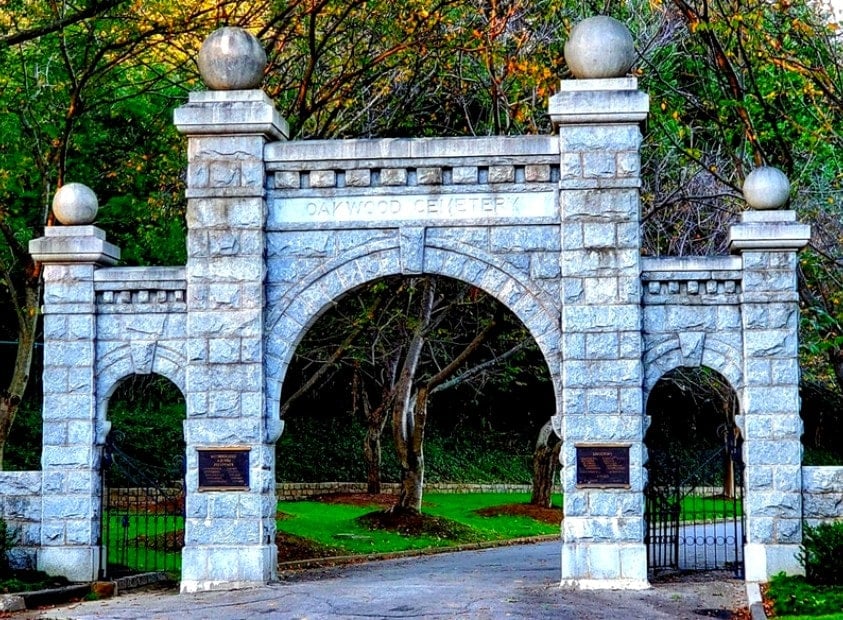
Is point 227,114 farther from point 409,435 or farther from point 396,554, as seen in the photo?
point 409,435

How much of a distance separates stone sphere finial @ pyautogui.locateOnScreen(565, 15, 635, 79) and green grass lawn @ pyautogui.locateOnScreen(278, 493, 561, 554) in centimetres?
993

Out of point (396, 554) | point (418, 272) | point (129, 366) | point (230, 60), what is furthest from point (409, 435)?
point (230, 60)

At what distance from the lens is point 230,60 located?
14.6m

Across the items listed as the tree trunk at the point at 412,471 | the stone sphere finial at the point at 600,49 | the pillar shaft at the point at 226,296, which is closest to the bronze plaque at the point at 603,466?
the pillar shaft at the point at 226,296

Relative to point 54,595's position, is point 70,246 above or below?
above

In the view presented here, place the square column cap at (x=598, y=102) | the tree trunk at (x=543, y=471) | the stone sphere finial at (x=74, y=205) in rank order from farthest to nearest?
the tree trunk at (x=543, y=471) < the stone sphere finial at (x=74, y=205) < the square column cap at (x=598, y=102)

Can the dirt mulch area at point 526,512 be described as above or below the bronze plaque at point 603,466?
below

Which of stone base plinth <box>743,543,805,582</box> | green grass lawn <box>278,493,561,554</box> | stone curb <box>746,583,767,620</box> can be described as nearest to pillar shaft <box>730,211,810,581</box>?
stone base plinth <box>743,543,805,582</box>

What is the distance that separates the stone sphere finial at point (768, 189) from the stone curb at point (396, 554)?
27.1 ft

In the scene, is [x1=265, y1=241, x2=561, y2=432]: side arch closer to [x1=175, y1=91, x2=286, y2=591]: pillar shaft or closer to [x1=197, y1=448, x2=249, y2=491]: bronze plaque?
[x1=175, y1=91, x2=286, y2=591]: pillar shaft

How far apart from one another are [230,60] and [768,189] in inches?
243

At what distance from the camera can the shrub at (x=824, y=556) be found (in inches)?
515

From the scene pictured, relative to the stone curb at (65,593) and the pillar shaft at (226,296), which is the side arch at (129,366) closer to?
the pillar shaft at (226,296)

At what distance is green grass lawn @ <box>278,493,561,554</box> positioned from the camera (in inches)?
872
